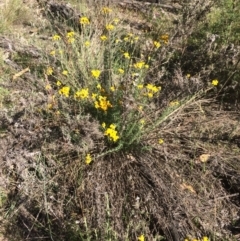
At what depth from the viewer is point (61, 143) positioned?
246 cm

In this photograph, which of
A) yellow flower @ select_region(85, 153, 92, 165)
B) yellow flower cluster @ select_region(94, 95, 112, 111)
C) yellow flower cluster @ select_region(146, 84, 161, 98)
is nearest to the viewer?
yellow flower @ select_region(85, 153, 92, 165)

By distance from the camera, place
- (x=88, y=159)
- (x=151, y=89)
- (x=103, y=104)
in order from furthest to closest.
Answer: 1. (x=151, y=89)
2. (x=103, y=104)
3. (x=88, y=159)

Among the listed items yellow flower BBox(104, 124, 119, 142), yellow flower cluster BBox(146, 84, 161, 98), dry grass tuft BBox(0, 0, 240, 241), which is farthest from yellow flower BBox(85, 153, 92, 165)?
yellow flower cluster BBox(146, 84, 161, 98)

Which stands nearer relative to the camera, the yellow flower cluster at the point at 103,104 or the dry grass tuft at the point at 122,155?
the dry grass tuft at the point at 122,155

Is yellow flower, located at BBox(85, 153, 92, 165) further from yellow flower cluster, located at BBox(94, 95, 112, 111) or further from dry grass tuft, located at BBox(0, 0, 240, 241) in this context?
yellow flower cluster, located at BBox(94, 95, 112, 111)

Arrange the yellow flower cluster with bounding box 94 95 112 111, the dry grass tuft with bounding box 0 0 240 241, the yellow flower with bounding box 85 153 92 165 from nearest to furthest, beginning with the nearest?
1. the dry grass tuft with bounding box 0 0 240 241
2. the yellow flower with bounding box 85 153 92 165
3. the yellow flower cluster with bounding box 94 95 112 111

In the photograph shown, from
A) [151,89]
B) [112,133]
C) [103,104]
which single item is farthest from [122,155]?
[151,89]

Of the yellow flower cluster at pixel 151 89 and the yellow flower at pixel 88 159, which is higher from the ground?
the yellow flower cluster at pixel 151 89

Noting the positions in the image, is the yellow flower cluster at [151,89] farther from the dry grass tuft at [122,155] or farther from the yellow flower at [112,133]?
the yellow flower at [112,133]

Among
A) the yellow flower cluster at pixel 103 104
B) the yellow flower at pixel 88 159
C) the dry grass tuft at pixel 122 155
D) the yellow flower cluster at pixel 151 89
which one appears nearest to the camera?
the dry grass tuft at pixel 122 155

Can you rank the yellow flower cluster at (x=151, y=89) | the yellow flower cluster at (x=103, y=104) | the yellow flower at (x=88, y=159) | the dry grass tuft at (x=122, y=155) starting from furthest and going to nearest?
the yellow flower cluster at (x=151, y=89), the yellow flower cluster at (x=103, y=104), the yellow flower at (x=88, y=159), the dry grass tuft at (x=122, y=155)

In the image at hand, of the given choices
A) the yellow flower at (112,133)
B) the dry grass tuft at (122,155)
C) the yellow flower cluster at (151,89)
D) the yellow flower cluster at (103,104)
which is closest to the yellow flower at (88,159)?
the dry grass tuft at (122,155)

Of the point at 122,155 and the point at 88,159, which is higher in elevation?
the point at 88,159

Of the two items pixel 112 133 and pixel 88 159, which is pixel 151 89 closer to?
pixel 112 133
